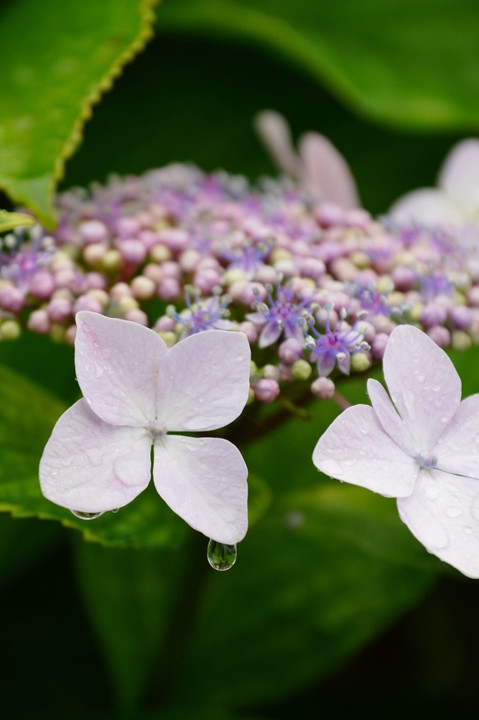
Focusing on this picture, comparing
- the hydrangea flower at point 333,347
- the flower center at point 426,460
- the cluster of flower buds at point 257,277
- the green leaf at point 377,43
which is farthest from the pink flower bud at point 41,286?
the green leaf at point 377,43

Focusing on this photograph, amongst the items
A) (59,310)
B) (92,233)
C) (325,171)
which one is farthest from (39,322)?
(325,171)

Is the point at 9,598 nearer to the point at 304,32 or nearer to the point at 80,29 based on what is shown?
the point at 80,29

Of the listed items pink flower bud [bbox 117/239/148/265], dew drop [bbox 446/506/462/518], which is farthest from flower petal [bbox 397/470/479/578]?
pink flower bud [bbox 117/239/148/265]

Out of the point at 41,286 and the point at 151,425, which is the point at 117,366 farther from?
the point at 41,286

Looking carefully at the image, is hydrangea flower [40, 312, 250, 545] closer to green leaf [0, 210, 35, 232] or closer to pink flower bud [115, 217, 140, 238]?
green leaf [0, 210, 35, 232]

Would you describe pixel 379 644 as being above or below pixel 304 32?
below

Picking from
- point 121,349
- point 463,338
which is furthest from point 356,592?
point 121,349
